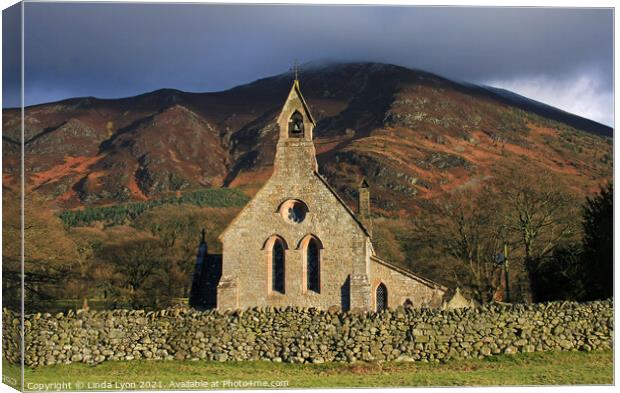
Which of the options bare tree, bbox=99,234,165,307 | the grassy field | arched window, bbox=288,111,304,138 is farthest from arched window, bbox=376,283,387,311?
bare tree, bbox=99,234,165,307

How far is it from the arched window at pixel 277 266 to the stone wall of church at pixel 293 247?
0.24m

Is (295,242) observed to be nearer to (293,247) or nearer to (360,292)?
(293,247)

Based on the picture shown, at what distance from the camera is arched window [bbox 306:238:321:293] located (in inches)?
1082

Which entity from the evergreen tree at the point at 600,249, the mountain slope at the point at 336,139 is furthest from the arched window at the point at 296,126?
the evergreen tree at the point at 600,249

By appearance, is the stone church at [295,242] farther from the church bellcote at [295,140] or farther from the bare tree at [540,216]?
the bare tree at [540,216]

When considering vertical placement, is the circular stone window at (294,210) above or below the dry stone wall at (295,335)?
above

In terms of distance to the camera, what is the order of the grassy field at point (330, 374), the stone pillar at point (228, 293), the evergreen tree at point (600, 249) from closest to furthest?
the grassy field at point (330, 374)
the evergreen tree at point (600, 249)
the stone pillar at point (228, 293)

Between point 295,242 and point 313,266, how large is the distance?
1.09 meters

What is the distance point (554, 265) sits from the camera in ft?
87.5

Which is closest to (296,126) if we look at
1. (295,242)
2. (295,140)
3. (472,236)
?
(295,140)

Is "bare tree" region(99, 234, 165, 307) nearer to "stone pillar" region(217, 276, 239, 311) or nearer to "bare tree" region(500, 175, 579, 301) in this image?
"stone pillar" region(217, 276, 239, 311)

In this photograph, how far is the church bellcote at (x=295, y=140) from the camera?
27.6m

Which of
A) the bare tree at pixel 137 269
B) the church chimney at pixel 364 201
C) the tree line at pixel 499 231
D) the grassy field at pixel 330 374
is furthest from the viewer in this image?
the bare tree at pixel 137 269

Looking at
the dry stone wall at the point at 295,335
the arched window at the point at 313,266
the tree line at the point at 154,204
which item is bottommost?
the dry stone wall at the point at 295,335
